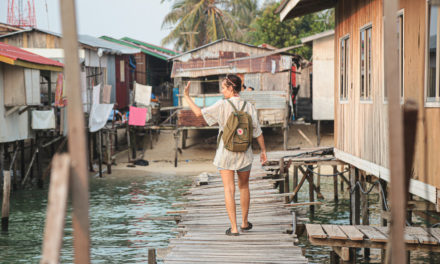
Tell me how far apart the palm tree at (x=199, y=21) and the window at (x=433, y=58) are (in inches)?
1100

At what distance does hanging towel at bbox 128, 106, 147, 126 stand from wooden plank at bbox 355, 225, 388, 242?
20040 mm

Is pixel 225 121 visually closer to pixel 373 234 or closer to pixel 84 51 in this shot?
pixel 373 234

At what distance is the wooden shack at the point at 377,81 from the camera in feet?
22.1

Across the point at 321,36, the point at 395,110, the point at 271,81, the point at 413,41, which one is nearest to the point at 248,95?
the point at 271,81

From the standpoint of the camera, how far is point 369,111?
9320mm

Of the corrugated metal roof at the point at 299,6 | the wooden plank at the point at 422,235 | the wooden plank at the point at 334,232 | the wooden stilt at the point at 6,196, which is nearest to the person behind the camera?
the wooden plank at the point at 422,235

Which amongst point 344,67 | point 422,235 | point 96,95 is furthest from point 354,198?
point 96,95

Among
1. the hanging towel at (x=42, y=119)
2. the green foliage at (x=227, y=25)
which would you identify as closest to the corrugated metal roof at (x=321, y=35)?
the green foliage at (x=227, y=25)

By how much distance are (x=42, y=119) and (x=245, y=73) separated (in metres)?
10.0

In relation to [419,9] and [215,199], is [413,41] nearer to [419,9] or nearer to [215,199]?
[419,9]

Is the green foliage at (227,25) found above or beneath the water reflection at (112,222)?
above

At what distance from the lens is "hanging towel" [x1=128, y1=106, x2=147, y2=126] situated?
86.3ft

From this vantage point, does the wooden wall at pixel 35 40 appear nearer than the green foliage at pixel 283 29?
Yes

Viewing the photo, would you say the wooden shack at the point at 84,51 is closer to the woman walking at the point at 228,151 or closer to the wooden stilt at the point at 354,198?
the wooden stilt at the point at 354,198
